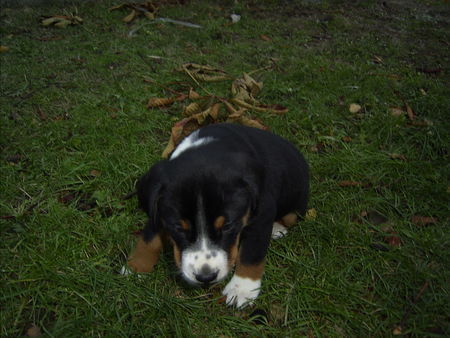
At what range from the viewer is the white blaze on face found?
233 centimetres

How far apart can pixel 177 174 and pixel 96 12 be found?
24.5ft

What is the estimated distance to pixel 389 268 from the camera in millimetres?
2855

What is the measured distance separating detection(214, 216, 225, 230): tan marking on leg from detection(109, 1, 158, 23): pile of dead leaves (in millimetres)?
6906

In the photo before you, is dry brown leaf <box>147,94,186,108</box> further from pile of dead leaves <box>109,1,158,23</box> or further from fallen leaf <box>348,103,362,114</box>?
pile of dead leaves <box>109,1,158,23</box>

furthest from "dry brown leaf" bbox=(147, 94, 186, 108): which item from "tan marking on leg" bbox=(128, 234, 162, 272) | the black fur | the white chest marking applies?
"tan marking on leg" bbox=(128, 234, 162, 272)

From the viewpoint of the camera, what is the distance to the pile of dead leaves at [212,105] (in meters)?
4.23

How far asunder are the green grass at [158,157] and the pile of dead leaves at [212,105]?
0.53 feet

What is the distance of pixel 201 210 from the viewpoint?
2.27 meters

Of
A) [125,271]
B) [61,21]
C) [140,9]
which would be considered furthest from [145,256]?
[140,9]

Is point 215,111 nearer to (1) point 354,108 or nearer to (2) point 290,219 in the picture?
(2) point 290,219

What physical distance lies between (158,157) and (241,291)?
1.83 meters

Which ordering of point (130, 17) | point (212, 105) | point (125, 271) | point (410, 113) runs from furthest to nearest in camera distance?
point (130, 17)
point (410, 113)
point (212, 105)
point (125, 271)

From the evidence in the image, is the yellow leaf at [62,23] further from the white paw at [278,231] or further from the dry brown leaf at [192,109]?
the white paw at [278,231]

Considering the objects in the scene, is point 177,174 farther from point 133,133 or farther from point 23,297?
point 133,133
